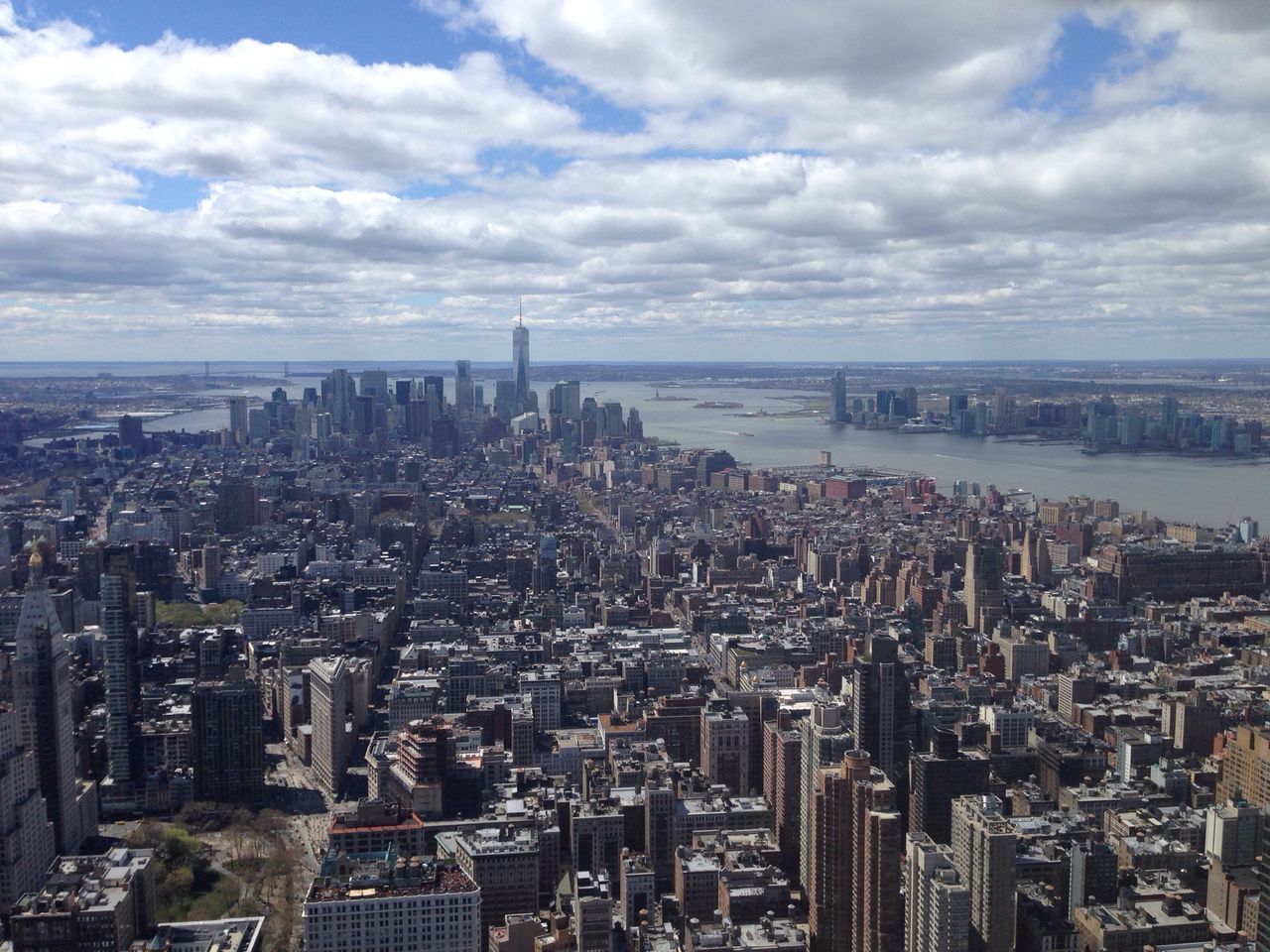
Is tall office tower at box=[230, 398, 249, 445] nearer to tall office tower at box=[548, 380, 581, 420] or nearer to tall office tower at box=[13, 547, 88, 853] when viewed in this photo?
tall office tower at box=[548, 380, 581, 420]

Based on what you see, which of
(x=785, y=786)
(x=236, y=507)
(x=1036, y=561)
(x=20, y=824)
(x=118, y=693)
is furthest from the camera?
(x=236, y=507)

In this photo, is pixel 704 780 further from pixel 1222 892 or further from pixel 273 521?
pixel 273 521

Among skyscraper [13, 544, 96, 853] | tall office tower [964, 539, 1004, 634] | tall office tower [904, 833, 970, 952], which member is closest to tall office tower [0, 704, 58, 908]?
skyscraper [13, 544, 96, 853]

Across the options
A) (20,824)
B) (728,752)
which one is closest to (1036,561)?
(728,752)

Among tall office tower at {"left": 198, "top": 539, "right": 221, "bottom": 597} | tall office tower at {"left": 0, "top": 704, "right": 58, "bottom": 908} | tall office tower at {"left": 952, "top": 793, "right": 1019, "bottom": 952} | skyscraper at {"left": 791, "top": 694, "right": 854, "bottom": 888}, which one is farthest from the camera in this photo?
tall office tower at {"left": 198, "top": 539, "right": 221, "bottom": 597}

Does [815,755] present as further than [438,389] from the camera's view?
No

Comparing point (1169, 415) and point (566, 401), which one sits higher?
point (1169, 415)

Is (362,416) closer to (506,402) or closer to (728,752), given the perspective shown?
(506,402)

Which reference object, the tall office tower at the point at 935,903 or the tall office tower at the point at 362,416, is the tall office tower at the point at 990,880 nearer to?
the tall office tower at the point at 935,903
